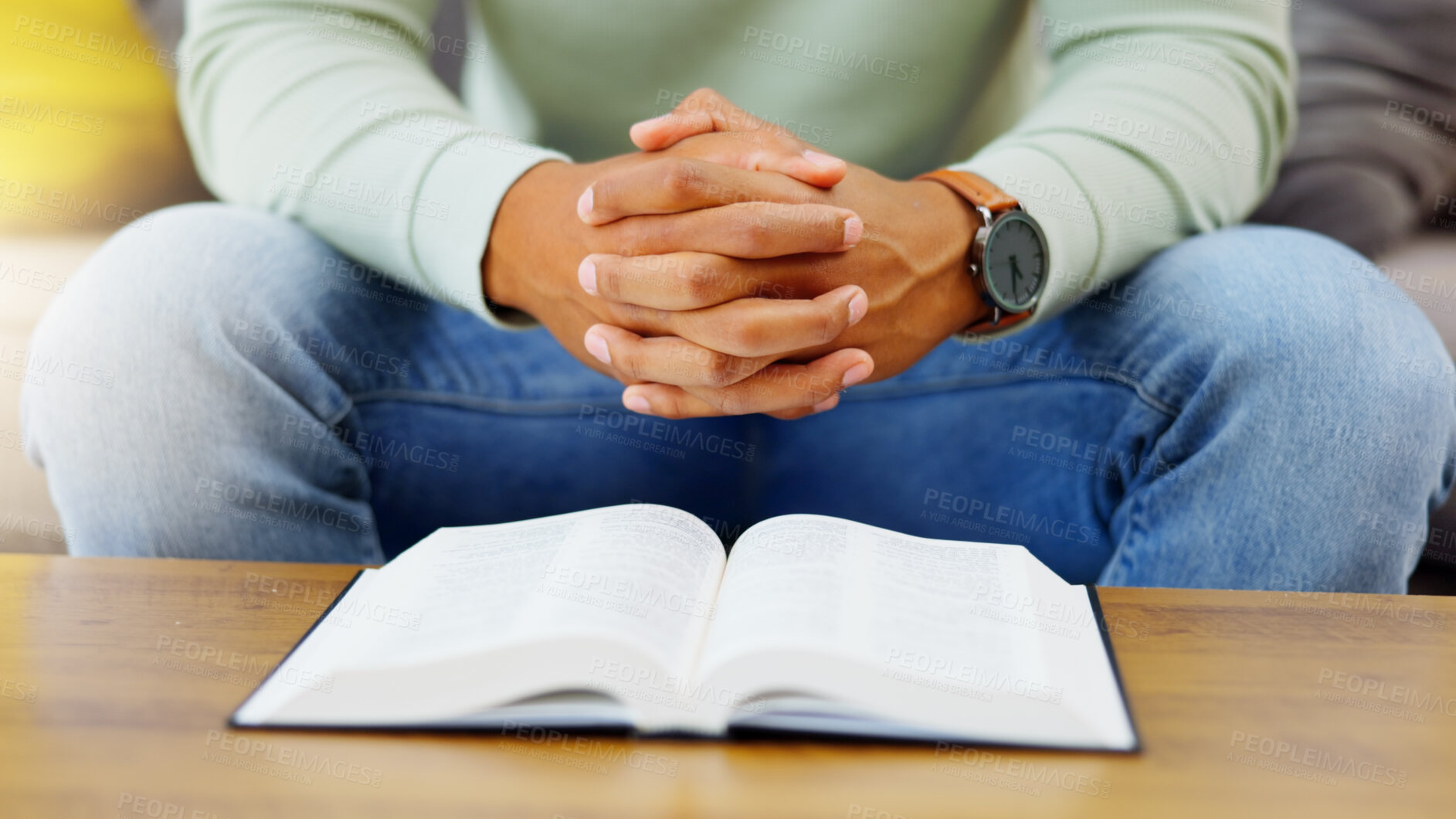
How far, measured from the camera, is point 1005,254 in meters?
0.70

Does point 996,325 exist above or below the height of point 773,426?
above

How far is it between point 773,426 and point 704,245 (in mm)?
292

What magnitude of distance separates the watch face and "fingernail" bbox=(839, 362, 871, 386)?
116 millimetres

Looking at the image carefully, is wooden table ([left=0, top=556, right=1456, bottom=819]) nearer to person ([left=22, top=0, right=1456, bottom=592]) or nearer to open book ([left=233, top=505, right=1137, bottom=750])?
open book ([left=233, top=505, right=1137, bottom=750])

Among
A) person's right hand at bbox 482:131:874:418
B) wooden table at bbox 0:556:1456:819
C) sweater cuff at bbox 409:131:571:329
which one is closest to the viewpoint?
wooden table at bbox 0:556:1456:819

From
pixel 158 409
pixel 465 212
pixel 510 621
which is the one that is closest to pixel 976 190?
pixel 465 212

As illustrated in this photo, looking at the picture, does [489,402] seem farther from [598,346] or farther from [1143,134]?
[1143,134]

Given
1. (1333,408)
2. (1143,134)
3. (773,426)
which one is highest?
(1143,134)

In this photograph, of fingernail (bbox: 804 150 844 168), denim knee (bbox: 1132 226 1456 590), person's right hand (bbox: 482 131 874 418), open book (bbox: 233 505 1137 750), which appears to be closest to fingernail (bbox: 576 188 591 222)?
person's right hand (bbox: 482 131 874 418)

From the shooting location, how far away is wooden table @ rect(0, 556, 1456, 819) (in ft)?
1.16

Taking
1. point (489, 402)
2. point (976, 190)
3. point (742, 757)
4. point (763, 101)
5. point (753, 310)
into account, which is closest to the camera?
point (742, 757)

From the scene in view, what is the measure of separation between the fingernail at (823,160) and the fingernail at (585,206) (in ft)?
0.51

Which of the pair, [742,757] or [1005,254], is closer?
[742,757]

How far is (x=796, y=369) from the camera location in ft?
2.17
